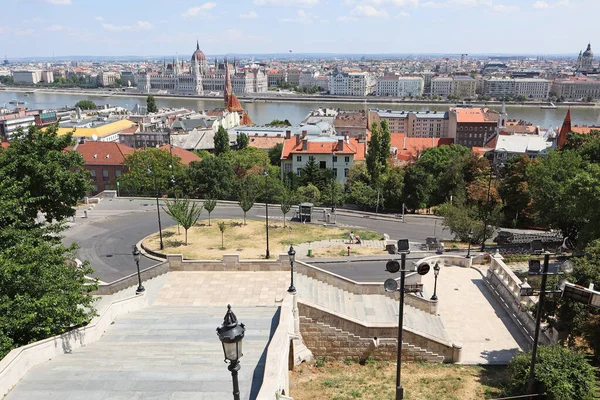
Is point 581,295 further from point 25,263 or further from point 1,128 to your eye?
point 1,128

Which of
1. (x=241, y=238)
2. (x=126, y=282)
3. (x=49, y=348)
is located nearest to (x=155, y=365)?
(x=49, y=348)

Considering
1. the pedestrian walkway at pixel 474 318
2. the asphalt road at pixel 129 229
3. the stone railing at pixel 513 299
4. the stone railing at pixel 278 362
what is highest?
the stone railing at pixel 278 362

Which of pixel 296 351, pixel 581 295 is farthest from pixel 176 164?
pixel 581 295

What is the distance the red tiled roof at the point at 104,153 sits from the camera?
50.8 m

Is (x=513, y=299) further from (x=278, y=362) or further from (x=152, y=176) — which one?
(x=152, y=176)

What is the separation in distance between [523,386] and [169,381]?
27.5 feet

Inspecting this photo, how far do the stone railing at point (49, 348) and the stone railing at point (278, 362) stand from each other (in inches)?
204

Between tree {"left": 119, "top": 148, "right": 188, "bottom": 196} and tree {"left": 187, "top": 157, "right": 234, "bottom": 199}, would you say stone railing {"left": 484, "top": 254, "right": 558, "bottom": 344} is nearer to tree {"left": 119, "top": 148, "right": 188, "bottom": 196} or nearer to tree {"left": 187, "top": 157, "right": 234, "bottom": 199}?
tree {"left": 187, "top": 157, "right": 234, "bottom": 199}

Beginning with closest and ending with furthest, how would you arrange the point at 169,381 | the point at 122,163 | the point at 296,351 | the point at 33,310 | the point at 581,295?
the point at 581,295 < the point at 169,381 < the point at 33,310 < the point at 296,351 < the point at 122,163

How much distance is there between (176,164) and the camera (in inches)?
1751

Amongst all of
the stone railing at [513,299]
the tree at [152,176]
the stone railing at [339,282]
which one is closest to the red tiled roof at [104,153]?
the tree at [152,176]

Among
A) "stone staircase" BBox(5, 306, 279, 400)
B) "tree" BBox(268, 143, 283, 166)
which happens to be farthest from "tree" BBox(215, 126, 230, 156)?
"stone staircase" BBox(5, 306, 279, 400)

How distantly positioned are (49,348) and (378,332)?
9.78 m

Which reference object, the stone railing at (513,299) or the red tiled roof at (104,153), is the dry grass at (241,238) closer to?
the stone railing at (513,299)
